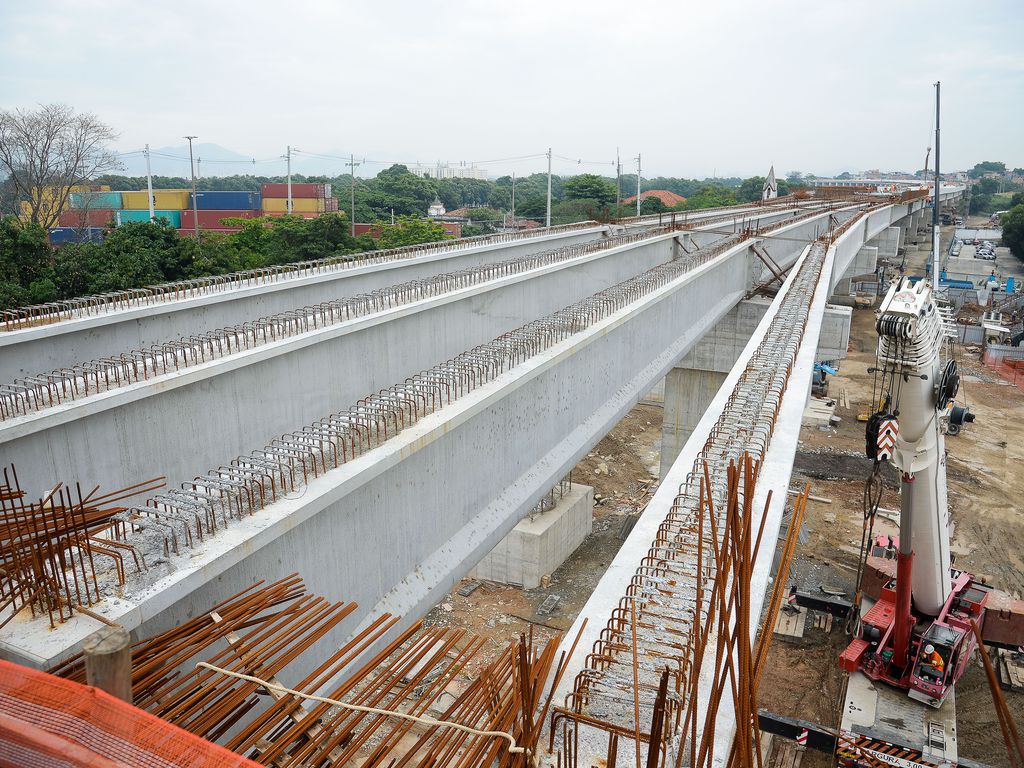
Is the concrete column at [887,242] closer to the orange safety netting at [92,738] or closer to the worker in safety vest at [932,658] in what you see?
the worker in safety vest at [932,658]

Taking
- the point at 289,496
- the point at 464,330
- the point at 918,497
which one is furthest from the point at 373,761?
the point at 464,330

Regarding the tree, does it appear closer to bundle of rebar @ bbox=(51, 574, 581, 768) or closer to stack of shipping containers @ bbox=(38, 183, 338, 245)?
stack of shipping containers @ bbox=(38, 183, 338, 245)

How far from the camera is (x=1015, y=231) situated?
2901 inches

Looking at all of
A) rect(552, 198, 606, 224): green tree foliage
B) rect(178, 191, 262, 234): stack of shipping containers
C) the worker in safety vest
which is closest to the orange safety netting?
the worker in safety vest

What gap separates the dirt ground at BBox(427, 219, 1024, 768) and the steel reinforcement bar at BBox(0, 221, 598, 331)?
30.9 feet

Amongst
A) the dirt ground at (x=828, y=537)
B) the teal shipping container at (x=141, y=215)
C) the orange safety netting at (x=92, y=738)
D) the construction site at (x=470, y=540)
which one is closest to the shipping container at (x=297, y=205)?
the teal shipping container at (x=141, y=215)

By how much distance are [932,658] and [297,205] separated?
2594 inches

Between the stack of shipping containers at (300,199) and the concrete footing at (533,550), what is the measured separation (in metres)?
52.1

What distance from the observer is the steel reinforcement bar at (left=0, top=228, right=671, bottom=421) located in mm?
10148

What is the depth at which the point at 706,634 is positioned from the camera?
558cm

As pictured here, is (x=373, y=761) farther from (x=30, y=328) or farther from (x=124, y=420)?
(x=30, y=328)

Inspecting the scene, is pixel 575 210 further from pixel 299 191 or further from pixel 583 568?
pixel 583 568

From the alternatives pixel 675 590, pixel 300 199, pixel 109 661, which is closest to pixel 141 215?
pixel 300 199

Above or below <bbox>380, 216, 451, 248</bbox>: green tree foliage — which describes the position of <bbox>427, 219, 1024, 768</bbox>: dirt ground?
below
